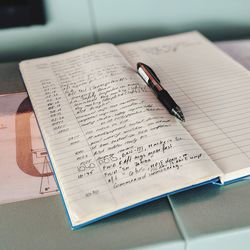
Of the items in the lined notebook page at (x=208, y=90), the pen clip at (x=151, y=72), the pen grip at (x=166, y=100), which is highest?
the pen clip at (x=151, y=72)

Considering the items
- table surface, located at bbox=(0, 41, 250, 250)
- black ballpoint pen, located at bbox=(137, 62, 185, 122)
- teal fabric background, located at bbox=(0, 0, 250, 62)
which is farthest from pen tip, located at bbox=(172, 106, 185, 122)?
teal fabric background, located at bbox=(0, 0, 250, 62)

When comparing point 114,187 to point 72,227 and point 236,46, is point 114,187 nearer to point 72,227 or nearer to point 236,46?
point 72,227

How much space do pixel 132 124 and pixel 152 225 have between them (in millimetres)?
147

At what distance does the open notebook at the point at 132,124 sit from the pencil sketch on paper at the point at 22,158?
23mm

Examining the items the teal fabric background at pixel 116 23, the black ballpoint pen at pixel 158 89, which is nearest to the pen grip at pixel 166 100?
the black ballpoint pen at pixel 158 89

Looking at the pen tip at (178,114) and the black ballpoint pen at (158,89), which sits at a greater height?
the black ballpoint pen at (158,89)

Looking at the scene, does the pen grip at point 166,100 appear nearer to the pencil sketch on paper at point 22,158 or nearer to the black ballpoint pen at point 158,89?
the black ballpoint pen at point 158,89

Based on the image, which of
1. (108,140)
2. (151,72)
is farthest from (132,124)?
(151,72)

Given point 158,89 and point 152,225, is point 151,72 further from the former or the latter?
point 152,225

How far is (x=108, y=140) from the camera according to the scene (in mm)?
469

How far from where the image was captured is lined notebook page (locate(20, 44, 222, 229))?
403 millimetres

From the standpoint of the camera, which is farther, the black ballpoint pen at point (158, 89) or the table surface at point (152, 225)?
the black ballpoint pen at point (158, 89)

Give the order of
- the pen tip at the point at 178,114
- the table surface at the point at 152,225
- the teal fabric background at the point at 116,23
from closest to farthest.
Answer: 1. the table surface at the point at 152,225
2. the pen tip at the point at 178,114
3. the teal fabric background at the point at 116,23

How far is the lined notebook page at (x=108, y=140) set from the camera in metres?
0.40
